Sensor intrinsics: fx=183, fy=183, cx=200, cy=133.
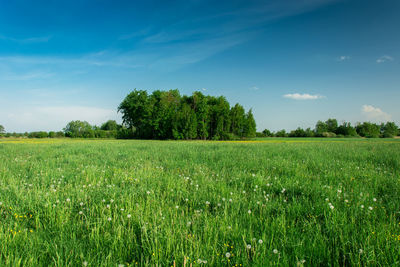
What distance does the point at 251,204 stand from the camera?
3096mm

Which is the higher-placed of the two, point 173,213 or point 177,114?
point 177,114

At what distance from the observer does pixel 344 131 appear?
333ft

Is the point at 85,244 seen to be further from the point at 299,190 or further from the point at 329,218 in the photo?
the point at 299,190

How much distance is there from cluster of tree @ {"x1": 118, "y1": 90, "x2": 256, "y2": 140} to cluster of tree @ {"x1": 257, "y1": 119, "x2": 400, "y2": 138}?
132 feet

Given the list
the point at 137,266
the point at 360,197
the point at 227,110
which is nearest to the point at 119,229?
A: the point at 137,266

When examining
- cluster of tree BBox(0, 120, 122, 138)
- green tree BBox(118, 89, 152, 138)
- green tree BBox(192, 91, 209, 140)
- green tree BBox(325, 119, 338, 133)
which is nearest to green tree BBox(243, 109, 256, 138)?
green tree BBox(192, 91, 209, 140)

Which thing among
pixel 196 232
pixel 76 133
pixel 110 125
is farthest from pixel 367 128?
pixel 110 125

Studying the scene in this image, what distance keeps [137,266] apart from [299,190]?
342 centimetres

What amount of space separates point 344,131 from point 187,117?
98.3 metres

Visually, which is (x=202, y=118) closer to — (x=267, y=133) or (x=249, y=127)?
(x=249, y=127)

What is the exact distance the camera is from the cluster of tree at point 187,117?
50.9 metres

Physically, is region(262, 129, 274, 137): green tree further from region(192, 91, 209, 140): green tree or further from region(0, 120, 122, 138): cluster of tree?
region(0, 120, 122, 138): cluster of tree

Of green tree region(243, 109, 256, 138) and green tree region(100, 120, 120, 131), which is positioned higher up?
green tree region(100, 120, 120, 131)

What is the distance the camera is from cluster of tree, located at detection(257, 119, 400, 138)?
3660 inches
